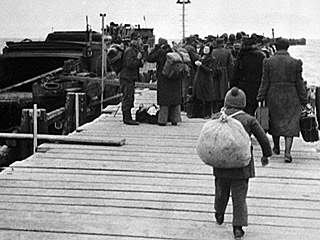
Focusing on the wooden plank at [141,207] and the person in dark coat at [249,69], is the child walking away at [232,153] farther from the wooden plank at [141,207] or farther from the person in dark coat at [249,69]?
the person in dark coat at [249,69]

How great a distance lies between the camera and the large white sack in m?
5.06

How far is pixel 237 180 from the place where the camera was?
17.4 feet

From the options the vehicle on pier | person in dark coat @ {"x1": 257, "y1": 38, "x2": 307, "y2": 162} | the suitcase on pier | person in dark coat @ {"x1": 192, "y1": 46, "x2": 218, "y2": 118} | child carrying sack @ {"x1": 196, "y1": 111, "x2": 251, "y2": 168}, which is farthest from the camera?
the vehicle on pier

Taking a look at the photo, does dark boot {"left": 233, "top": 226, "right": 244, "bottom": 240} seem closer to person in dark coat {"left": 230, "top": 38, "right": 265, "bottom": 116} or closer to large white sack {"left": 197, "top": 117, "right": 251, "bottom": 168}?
large white sack {"left": 197, "top": 117, "right": 251, "bottom": 168}

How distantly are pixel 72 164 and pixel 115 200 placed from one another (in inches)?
70.9

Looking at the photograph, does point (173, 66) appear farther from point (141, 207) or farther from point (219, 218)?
point (219, 218)

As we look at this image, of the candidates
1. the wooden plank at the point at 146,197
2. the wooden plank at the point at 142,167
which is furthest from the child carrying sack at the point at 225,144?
the wooden plank at the point at 142,167

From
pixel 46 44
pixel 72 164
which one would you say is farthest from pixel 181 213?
pixel 46 44

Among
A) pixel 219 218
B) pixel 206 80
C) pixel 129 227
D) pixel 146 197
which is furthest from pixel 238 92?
pixel 206 80

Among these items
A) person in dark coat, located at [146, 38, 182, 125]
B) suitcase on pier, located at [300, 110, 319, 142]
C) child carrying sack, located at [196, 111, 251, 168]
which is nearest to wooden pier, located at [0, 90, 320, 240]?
suitcase on pier, located at [300, 110, 319, 142]

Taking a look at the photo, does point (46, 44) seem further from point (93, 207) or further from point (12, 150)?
point (93, 207)

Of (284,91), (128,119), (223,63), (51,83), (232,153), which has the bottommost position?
(128,119)

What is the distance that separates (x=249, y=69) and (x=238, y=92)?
169 inches

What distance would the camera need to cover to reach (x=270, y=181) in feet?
24.2
